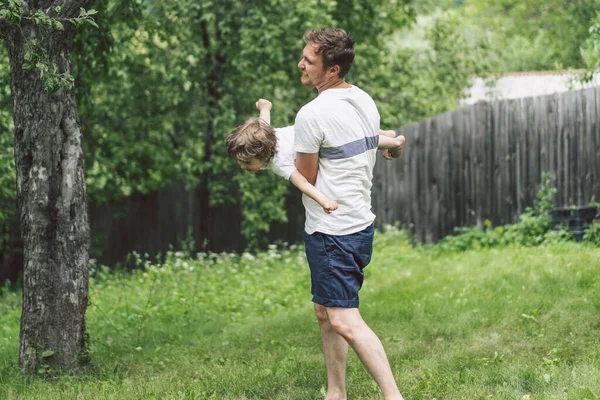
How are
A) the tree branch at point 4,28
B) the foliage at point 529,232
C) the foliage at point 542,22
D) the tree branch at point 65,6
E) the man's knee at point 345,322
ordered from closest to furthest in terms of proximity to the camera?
the man's knee at point 345,322, the tree branch at point 4,28, the tree branch at point 65,6, the foliage at point 529,232, the foliage at point 542,22

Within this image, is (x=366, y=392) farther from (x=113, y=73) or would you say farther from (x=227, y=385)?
(x=113, y=73)

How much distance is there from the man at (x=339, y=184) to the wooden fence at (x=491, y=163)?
6.11 metres

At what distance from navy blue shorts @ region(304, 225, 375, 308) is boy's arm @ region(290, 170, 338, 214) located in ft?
0.62

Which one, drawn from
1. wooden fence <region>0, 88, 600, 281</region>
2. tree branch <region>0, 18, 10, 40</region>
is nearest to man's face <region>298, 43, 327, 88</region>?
tree branch <region>0, 18, 10, 40</region>

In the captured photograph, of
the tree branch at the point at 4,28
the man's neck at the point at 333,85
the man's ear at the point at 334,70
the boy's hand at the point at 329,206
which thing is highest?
the tree branch at the point at 4,28

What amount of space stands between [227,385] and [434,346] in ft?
5.18

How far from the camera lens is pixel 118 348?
5.68 metres

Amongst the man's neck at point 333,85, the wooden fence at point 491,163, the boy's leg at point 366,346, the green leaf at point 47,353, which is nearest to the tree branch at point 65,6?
the man's neck at point 333,85

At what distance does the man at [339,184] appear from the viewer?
3.58 metres

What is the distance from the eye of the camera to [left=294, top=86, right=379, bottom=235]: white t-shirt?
358 centimetres

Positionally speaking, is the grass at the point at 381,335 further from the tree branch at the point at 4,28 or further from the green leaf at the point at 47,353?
the tree branch at the point at 4,28

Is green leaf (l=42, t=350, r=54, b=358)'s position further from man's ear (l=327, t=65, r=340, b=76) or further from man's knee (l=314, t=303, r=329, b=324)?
man's ear (l=327, t=65, r=340, b=76)

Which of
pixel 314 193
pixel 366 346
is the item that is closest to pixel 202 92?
pixel 314 193

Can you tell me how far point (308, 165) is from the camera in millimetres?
3637
